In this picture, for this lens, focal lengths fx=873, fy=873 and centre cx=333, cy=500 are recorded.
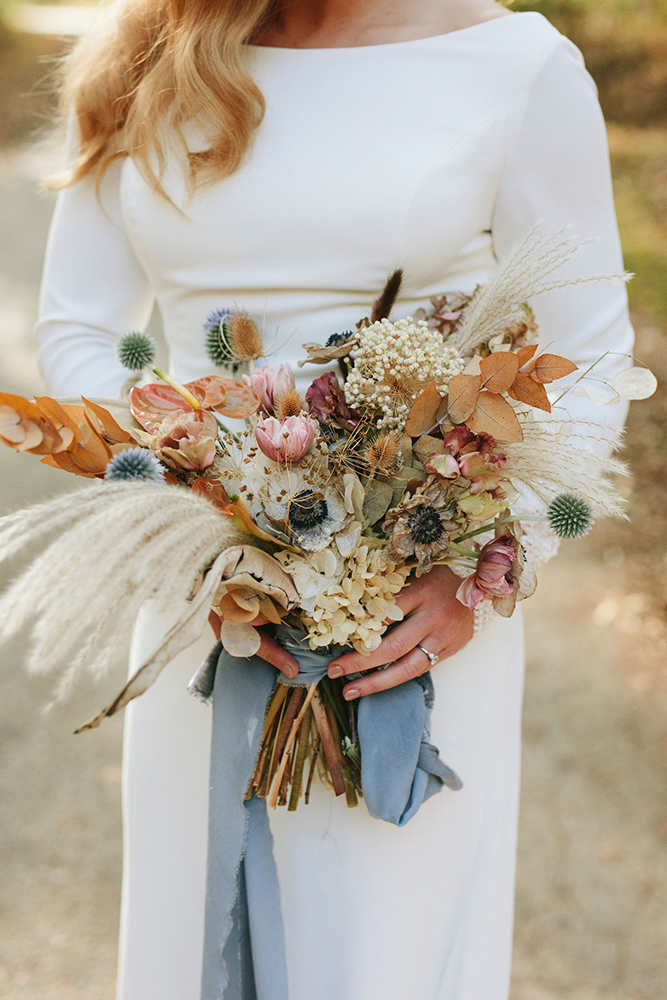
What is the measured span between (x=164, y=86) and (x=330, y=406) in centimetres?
66

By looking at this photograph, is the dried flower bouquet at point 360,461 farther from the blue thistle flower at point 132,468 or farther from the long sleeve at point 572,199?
the long sleeve at point 572,199

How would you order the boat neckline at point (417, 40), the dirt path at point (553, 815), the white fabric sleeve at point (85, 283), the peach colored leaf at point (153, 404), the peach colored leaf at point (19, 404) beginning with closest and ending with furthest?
the peach colored leaf at point (19, 404)
the peach colored leaf at point (153, 404)
the boat neckline at point (417, 40)
the white fabric sleeve at point (85, 283)
the dirt path at point (553, 815)

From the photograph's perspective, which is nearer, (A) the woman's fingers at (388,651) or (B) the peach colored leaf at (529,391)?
(B) the peach colored leaf at (529,391)

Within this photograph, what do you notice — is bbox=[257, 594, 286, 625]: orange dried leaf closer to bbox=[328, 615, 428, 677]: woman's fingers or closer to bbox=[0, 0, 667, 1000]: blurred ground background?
bbox=[328, 615, 428, 677]: woman's fingers

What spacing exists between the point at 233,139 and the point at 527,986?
7.26 feet

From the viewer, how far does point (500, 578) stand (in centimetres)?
98

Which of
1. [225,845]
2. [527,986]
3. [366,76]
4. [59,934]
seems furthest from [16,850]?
[366,76]

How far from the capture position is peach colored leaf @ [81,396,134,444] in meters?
1.02

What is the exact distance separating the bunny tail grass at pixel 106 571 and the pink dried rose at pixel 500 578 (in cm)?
32

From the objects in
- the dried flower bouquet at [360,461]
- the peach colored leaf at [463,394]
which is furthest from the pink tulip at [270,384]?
the peach colored leaf at [463,394]

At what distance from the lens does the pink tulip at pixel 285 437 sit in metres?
0.95

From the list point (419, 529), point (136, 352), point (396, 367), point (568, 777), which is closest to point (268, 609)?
point (419, 529)

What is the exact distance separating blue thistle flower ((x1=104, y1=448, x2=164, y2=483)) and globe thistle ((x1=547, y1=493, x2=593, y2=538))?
44 centimetres

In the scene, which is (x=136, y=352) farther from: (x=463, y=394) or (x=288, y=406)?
(x=463, y=394)
